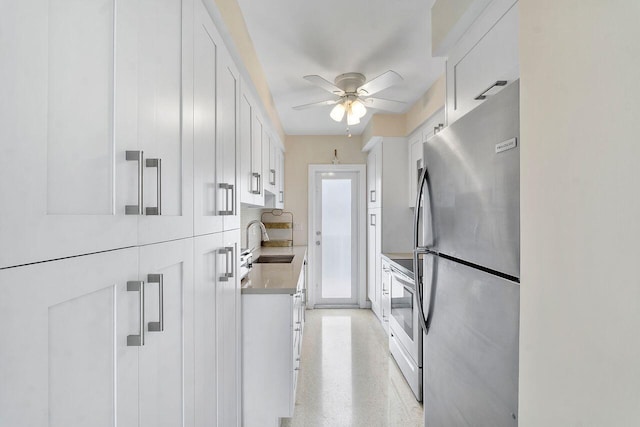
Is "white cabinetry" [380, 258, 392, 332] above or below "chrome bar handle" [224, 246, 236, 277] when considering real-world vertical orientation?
below

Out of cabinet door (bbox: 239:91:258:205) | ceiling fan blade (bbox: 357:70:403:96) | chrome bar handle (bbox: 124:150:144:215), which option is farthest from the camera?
ceiling fan blade (bbox: 357:70:403:96)

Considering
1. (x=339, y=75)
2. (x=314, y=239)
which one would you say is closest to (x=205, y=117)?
(x=339, y=75)

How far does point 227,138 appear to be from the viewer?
167 centimetres

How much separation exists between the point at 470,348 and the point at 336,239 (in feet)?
12.6

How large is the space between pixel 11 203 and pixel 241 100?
1708mm

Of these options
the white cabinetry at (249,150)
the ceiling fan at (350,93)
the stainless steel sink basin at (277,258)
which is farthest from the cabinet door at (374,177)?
the white cabinetry at (249,150)

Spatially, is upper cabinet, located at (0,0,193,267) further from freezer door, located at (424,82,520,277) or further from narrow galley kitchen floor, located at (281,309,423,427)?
narrow galley kitchen floor, located at (281,309,423,427)

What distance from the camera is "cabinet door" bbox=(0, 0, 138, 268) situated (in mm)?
456

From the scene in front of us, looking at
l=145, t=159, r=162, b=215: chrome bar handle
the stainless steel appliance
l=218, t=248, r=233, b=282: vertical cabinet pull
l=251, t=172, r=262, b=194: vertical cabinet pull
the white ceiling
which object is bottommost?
the stainless steel appliance

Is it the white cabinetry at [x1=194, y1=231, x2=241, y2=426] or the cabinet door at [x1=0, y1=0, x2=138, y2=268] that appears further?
→ the white cabinetry at [x1=194, y1=231, x2=241, y2=426]

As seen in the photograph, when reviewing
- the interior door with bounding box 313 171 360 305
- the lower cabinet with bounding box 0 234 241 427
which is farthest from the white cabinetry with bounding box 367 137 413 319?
the lower cabinet with bounding box 0 234 241 427

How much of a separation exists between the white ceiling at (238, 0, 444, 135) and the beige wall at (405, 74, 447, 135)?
0.07 metres

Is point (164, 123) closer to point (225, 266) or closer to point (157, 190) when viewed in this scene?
point (157, 190)

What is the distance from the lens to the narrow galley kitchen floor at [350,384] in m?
2.29
